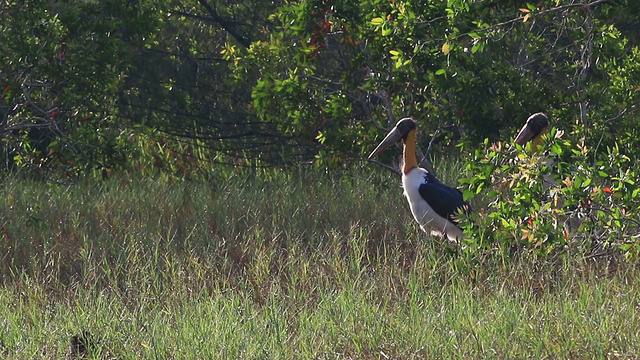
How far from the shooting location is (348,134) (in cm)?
873

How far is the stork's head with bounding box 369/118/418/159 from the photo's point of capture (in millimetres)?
8438

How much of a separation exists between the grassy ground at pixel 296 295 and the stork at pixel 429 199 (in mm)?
163

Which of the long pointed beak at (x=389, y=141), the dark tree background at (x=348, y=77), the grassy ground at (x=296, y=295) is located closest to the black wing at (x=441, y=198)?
the grassy ground at (x=296, y=295)

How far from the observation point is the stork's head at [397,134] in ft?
27.7

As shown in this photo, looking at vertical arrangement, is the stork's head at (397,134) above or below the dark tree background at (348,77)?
below

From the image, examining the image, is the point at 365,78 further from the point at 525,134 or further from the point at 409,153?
the point at 525,134

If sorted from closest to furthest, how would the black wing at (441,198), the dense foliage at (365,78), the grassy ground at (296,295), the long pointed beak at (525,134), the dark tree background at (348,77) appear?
the grassy ground at (296,295)
the dense foliage at (365,78)
the long pointed beak at (525,134)
the dark tree background at (348,77)
the black wing at (441,198)

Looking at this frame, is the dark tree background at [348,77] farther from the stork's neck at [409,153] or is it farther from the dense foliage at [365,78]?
the stork's neck at [409,153]

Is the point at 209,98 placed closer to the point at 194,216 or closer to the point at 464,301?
the point at 194,216

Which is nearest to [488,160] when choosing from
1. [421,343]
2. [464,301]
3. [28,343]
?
[464,301]

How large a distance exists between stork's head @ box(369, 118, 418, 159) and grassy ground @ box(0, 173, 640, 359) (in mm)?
500

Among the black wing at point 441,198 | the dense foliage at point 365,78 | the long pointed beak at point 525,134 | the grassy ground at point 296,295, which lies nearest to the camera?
the grassy ground at point 296,295

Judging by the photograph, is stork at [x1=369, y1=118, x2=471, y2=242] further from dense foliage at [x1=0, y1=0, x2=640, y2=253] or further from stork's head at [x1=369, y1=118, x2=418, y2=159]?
dense foliage at [x1=0, y1=0, x2=640, y2=253]

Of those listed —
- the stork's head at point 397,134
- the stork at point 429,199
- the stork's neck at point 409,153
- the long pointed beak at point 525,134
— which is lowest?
the stork at point 429,199
